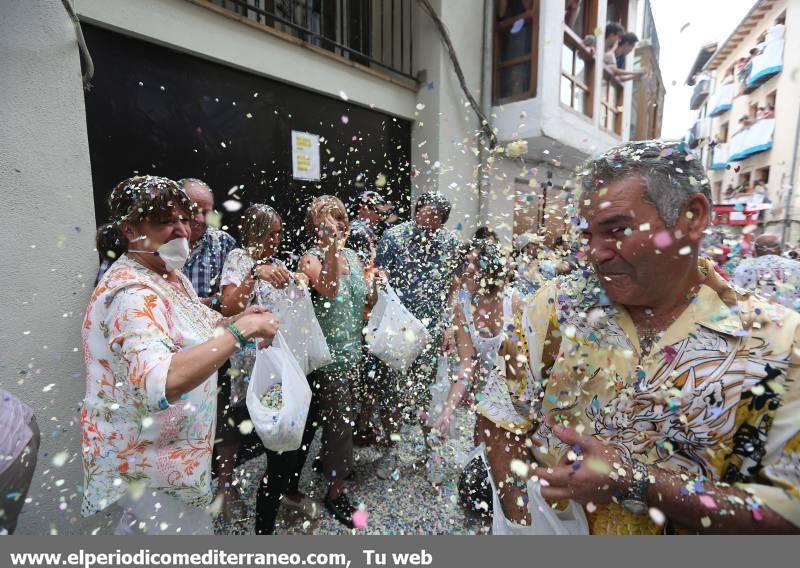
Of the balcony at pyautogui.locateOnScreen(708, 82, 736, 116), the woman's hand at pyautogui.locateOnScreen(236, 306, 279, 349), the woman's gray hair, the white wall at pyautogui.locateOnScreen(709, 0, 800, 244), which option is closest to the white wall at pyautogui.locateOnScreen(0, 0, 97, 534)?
the woman's gray hair

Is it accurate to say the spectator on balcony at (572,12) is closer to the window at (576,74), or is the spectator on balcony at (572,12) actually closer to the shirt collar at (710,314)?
the window at (576,74)

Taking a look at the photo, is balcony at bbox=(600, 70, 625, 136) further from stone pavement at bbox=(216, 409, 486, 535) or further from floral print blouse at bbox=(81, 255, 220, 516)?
floral print blouse at bbox=(81, 255, 220, 516)

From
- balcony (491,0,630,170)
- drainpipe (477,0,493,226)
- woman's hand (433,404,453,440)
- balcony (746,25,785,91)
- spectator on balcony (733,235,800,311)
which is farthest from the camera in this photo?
drainpipe (477,0,493,226)

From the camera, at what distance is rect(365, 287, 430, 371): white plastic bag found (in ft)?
9.46

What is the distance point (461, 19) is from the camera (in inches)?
213

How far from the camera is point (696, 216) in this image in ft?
3.43

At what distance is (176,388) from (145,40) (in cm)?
289

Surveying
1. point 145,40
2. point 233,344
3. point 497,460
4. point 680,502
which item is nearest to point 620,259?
point 680,502

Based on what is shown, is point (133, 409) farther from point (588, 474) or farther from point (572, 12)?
point (572, 12)

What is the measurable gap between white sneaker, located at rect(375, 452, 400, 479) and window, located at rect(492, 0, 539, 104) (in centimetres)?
535

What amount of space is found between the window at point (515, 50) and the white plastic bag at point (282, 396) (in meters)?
5.52

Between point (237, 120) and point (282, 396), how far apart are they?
2.58 meters

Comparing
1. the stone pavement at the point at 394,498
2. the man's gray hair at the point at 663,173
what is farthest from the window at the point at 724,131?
the man's gray hair at the point at 663,173

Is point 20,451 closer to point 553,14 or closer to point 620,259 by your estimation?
point 620,259
